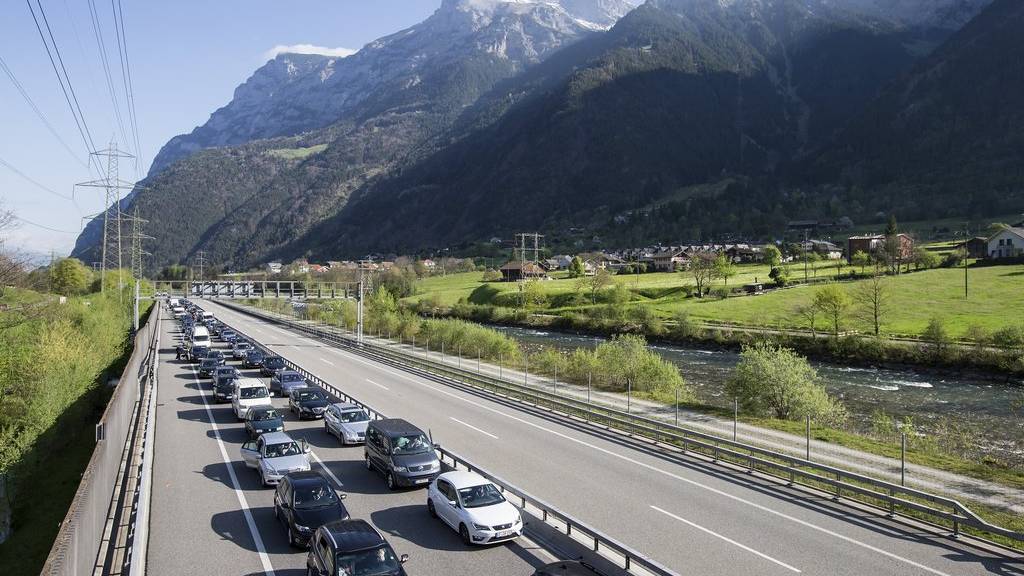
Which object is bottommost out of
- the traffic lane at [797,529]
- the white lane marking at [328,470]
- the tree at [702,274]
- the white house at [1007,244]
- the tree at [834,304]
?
the white lane marking at [328,470]

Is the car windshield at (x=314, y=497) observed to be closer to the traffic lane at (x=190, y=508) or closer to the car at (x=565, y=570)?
the traffic lane at (x=190, y=508)

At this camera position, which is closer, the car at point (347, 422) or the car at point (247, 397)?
the car at point (347, 422)

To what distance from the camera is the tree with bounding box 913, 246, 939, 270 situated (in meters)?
102

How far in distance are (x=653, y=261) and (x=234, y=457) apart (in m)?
143

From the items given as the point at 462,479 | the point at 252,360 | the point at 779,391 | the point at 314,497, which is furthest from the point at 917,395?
the point at 252,360

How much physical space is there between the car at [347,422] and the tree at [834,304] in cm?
6211

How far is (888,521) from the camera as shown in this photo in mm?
17750

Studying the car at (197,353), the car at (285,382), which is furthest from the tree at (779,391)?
the car at (197,353)

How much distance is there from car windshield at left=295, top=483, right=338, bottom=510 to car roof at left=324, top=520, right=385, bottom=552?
242 cm

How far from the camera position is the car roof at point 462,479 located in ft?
55.6

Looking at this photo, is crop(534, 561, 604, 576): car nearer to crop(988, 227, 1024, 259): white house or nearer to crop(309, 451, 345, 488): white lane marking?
crop(309, 451, 345, 488): white lane marking

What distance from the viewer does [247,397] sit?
31.4m

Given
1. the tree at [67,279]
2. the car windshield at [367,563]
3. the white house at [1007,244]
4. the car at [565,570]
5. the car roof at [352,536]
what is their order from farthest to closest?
the tree at [67,279] < the white house at [1007,244] < the car roof at [352,536] < the car windshield at [367,563] < the car at [565,570]

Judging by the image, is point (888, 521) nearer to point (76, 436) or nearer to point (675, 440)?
point (675, 440)
